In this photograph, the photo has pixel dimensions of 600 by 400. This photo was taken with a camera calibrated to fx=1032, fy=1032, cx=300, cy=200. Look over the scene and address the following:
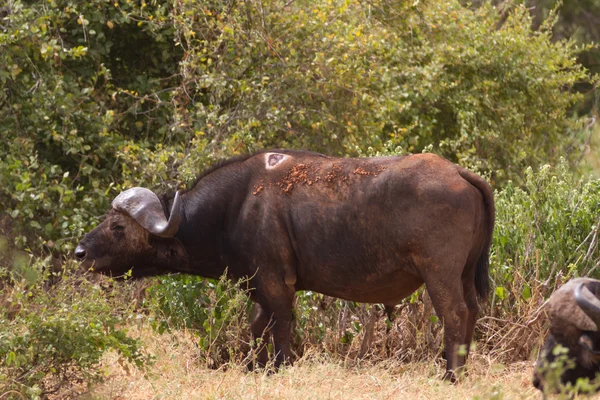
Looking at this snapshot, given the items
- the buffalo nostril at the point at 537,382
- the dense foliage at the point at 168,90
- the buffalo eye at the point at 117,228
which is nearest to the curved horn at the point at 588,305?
the buffalo nostril at the point at 537,382

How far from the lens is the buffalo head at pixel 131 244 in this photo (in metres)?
7.90

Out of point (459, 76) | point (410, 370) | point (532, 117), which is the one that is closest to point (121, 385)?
point (410, 370)

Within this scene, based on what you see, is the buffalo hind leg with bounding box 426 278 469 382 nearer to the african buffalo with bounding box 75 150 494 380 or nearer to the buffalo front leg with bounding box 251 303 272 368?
the african buffalo with bounding box 75 150 494 380

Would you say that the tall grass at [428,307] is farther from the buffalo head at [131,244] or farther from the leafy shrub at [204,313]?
the buffalo head at [131,244]

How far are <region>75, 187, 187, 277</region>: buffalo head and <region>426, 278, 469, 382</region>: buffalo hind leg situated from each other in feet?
6.69

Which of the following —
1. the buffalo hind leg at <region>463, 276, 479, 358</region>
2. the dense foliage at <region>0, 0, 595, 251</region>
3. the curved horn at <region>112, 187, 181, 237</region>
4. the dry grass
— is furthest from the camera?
the dense foliage at <region>0, 0, 595, 251</region>

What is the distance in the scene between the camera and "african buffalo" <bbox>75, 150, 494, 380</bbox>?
7000mm

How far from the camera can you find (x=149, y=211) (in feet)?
25.8

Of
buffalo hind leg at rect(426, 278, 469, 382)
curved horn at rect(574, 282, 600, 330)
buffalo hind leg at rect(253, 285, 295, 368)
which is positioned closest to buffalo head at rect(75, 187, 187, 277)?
buffalo hind leg at rect(253, 285, 295, 368)

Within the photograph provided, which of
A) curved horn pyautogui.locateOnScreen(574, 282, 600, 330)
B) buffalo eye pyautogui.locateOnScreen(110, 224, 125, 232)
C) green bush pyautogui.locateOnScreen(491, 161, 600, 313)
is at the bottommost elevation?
green bush pyautogui.locateOnScreen(491, 161, 600, 313)

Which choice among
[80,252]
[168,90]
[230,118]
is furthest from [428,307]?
[168,90]

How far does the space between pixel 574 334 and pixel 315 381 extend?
1815 millimetres

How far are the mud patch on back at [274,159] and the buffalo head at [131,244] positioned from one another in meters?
0.75

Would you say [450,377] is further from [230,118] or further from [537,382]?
[230,118]
